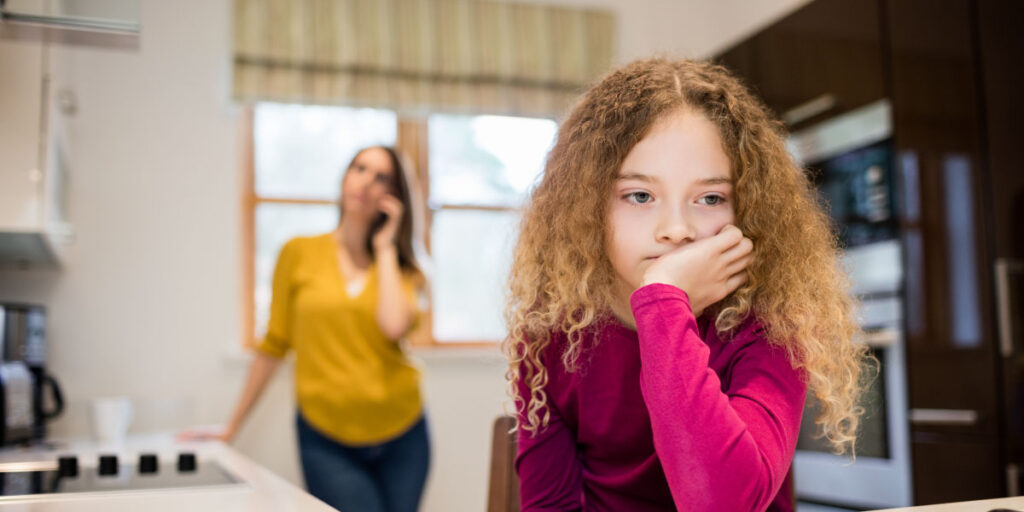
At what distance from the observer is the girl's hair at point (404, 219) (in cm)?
233

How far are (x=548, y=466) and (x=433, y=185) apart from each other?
2.53 m

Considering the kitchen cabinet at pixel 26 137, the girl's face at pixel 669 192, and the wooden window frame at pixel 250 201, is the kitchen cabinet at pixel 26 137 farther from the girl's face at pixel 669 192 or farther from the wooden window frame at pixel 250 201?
the girl's face at pixel 669 192

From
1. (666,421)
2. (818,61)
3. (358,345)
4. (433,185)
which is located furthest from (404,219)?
(666,421)

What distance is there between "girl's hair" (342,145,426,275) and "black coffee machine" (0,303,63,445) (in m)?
0.86

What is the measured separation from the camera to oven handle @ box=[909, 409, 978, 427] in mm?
2139

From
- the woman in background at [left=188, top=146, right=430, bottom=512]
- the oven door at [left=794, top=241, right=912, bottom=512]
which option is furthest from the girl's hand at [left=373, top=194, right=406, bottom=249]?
the oven door at [left=794, top=241, right=912, bottom=512]

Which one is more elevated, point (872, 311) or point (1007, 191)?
point (1007, 191)

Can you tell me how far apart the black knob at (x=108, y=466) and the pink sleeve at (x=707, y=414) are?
106 cm

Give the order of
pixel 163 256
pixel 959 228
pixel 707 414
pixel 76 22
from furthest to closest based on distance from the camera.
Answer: pixel 163 256 → pixel 959 228 → pixel 76 22 → pixel 707 414

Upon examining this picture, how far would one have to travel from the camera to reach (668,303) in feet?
2.63

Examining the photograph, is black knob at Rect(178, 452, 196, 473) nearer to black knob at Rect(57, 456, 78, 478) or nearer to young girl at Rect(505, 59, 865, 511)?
black knob at Rect(57, 456, 78, 478)

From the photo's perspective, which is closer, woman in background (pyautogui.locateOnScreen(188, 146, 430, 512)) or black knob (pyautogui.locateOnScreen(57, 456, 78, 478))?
black knob (pyautogui.locateOnScreen(57, 456, 78, 478))

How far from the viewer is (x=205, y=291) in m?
3.10

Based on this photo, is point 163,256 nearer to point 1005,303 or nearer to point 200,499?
point 200,499
